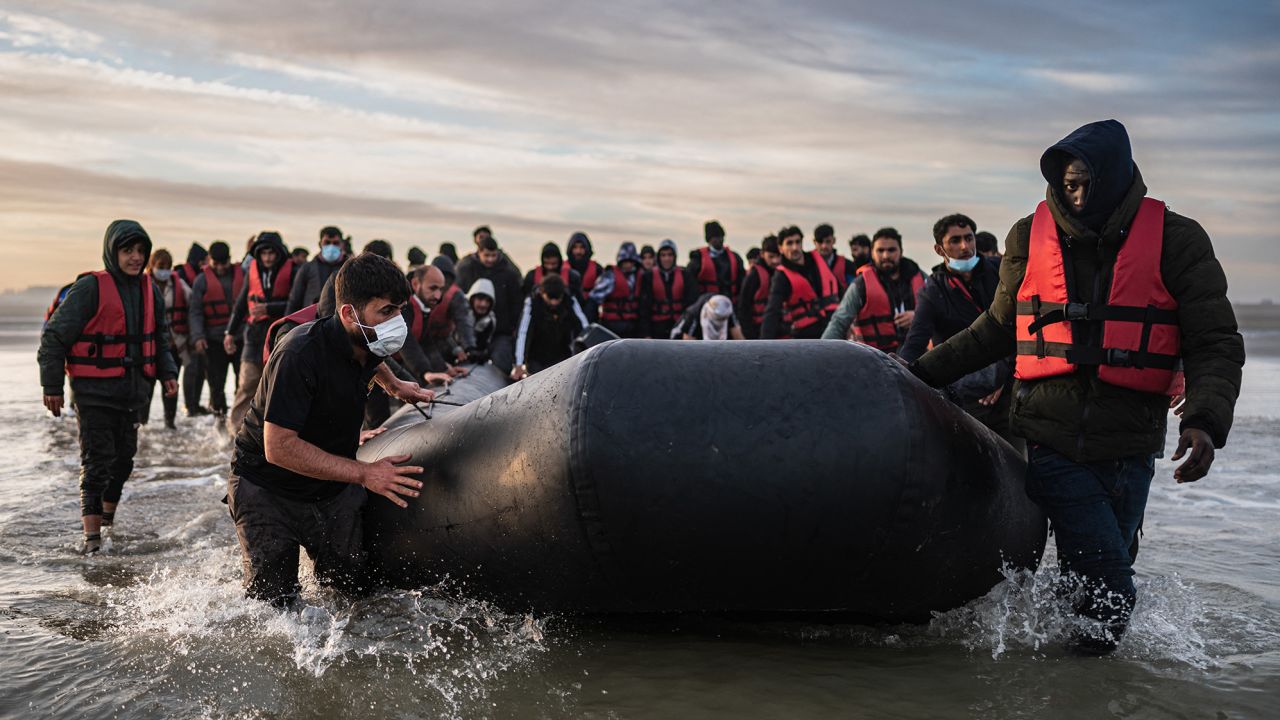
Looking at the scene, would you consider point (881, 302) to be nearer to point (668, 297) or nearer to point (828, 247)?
point (828, 247)

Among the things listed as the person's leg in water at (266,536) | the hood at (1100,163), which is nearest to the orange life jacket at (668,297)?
the person's leg in water at (266,536)

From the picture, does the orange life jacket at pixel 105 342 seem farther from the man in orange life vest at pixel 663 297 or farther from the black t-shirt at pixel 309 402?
the man in orange life vest at pixel 663 297

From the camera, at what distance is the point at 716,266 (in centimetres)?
1544

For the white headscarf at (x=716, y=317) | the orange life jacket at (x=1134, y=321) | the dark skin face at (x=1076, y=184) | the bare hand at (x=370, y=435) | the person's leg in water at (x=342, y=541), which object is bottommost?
the person's leg in water at (x=342, y=541)

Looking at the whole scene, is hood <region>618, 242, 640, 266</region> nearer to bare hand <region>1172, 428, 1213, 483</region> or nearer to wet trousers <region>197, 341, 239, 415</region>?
wet trousers <region>197, 341, 239, 415</region>

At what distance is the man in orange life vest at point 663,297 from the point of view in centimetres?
1420

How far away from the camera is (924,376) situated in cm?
429

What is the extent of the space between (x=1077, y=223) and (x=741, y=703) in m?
2.05

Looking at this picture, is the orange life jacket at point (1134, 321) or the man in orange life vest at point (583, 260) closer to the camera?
the orange life jacket at point (1134, 321)

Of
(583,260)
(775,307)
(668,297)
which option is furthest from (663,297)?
(775,307)

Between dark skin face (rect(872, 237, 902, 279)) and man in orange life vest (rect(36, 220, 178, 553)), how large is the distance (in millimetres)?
4830

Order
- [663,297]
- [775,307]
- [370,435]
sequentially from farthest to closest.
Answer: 1. [663,297]
2. [775,307]
3. [370,435]

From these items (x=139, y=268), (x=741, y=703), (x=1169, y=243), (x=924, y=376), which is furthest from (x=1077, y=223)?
(x=139, y=268)

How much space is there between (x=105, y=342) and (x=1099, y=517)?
5.22m
